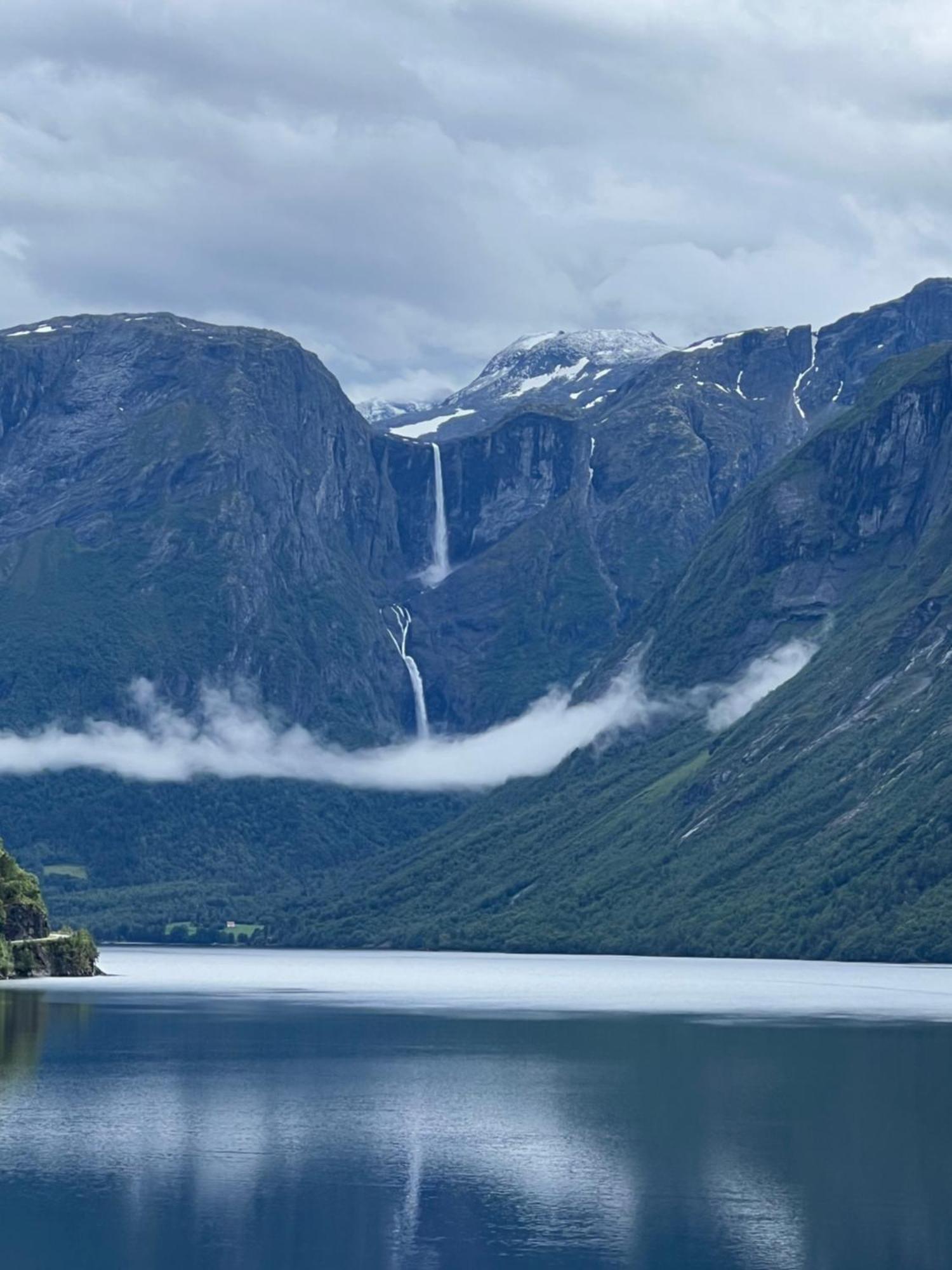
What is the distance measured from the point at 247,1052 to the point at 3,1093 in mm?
32654

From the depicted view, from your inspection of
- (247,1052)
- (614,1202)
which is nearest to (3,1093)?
(247,1052)

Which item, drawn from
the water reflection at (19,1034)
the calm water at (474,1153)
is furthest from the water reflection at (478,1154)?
the water reflection at (19,1034)

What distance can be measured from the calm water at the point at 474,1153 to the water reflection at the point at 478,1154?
208 mm

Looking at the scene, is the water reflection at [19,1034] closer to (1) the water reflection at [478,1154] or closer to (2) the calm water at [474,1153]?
(1) the water reflection at [478,1154]

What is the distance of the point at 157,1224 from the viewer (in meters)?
79.4

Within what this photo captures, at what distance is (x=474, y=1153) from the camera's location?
97.2 m

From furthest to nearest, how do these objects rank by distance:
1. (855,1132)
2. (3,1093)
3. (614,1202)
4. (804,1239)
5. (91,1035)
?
(91,1035)
(3,1093)
(855,1132)
(614,1202)
(804,1239)

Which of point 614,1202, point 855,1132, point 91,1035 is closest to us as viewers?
point 614,1202

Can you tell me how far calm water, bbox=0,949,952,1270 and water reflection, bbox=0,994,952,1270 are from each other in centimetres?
21

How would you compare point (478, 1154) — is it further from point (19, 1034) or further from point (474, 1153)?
point (19, 1034)

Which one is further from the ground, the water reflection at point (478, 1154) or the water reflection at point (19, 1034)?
the water reflection at point (478, 1154)

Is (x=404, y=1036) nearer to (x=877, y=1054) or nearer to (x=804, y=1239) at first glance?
(x=877, y=1054)

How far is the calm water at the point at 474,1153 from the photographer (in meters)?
76.3

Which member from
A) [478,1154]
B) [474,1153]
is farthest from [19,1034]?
[478,1154]
